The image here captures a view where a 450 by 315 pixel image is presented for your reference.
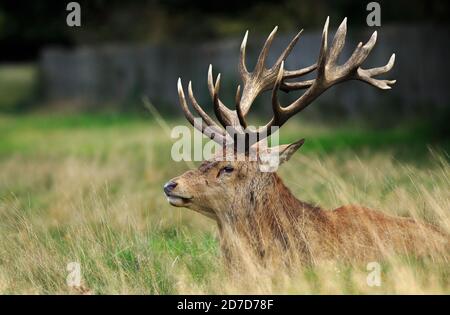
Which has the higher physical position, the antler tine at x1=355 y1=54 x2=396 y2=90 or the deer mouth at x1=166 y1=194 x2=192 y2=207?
the antler tine at x1=355 y1=54 x2=396 y2=90

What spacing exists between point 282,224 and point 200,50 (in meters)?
17.0

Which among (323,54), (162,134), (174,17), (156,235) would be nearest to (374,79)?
(323,54)

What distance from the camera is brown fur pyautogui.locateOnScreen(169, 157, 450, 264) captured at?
638 centimetres

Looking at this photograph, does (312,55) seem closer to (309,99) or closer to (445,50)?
(445,50)

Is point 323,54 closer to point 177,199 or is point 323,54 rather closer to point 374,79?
point 374,79

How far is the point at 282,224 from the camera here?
652 centimetres

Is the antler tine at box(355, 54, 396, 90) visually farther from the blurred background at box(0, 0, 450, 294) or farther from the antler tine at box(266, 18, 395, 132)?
the blurred background at box(0, 0, 450, 294)

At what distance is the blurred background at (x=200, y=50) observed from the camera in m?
18.1

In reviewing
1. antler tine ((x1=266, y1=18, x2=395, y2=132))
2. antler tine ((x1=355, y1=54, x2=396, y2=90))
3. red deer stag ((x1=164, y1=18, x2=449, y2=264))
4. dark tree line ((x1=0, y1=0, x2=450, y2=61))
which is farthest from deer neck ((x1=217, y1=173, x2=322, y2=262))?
dark tree line ((x1=0, y1=0, x2=450, y2=61))

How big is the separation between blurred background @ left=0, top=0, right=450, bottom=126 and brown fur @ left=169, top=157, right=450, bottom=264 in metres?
9.87

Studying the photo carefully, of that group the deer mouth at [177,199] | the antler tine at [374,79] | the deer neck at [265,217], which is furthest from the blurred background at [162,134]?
the antler tine at [374,79]

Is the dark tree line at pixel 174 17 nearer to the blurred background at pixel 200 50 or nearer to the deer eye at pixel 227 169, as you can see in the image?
the blurred background at pixel 200 50

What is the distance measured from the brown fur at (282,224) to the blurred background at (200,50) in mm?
9865
